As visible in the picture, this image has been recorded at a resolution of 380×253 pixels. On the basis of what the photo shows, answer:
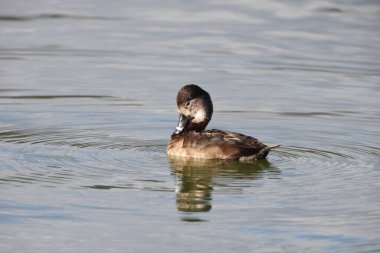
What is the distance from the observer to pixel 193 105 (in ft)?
43.6

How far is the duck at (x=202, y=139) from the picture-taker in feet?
40.7

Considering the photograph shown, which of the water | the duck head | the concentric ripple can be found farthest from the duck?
the concentric ripple

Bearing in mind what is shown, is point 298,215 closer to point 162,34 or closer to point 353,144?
point 353,144

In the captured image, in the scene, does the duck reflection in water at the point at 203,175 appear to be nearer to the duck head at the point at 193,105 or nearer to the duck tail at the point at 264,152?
the duck tail at the point at 264,152

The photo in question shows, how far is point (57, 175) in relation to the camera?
1151 centimetres

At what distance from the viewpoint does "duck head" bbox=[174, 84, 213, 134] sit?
13258 mm

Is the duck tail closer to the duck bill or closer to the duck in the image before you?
the duck

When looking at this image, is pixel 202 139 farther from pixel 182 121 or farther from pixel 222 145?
pixel 182 121

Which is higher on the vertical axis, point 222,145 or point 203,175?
point 222,145

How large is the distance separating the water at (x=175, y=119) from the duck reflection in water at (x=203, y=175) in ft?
0.08

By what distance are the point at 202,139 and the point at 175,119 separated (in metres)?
2.44

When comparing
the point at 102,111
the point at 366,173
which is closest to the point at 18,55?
the point at 102,111

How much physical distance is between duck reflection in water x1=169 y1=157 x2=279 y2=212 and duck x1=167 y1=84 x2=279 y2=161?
0.08m

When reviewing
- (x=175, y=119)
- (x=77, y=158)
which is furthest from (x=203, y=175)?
(x=175, y=119)
